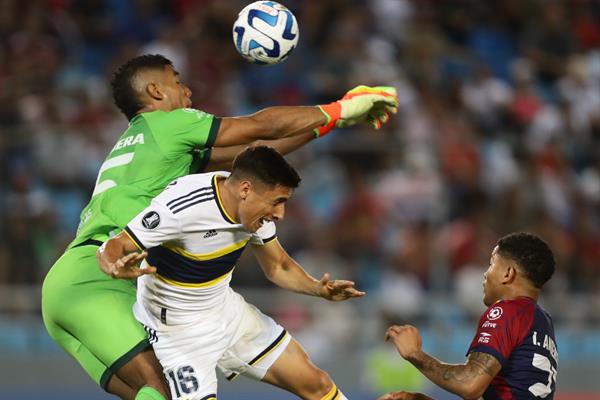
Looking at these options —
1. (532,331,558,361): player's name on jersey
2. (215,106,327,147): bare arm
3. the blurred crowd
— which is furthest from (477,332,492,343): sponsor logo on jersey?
the blurred crowd

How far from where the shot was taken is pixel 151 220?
562cm

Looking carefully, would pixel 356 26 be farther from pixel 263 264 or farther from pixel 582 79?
pixel 263 264

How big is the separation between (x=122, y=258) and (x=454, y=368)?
1.60 m

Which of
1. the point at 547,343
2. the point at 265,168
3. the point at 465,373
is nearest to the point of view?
the point at 465,373

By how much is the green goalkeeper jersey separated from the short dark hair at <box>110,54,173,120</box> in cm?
19

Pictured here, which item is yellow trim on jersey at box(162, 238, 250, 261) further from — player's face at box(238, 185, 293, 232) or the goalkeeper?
the goalkeeper

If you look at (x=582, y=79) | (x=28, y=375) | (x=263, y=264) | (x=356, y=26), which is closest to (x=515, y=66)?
(x=582, y=79)

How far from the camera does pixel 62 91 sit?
37.4ft

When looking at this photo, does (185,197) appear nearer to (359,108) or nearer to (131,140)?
(131,140)

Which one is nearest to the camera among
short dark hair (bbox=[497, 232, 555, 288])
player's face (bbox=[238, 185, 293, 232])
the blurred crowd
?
short dark hair (bbox=[497, 232, 555, 288])

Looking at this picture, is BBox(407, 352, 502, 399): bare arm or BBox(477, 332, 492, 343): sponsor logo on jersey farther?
BBox(477, 332, 492, 343): sponsor logo on jersey

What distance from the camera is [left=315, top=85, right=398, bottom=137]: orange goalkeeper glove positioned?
21.0 ft

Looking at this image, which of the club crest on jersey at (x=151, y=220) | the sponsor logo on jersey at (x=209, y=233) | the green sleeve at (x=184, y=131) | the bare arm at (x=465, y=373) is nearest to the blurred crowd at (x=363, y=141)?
the green sleeve at (x=184, y=131)

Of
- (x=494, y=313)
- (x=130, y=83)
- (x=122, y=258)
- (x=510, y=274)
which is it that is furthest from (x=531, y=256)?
(x=130, y=83)
